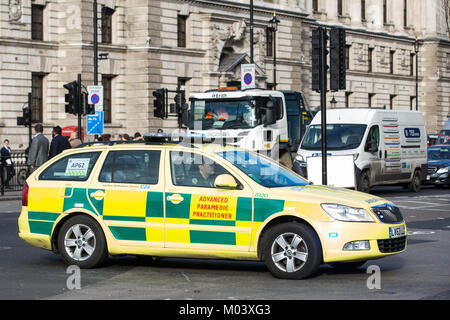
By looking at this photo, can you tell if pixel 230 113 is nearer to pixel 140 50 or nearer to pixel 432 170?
pixel 432 170

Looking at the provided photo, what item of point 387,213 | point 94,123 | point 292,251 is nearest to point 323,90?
point 387,213

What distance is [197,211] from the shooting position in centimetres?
1131

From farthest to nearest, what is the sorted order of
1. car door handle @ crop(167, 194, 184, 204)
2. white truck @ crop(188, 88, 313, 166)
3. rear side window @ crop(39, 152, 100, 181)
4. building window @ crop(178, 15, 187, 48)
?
building window @ crop(178, 15, 187, 48)
white truck @ crop(188, 88, 313, 166)
rear side window @ crop(39, 152, 100, 181)
car door handle @ crop(167, 194, 184, 204)

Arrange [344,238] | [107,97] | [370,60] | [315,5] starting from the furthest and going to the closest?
[370,60] < [315,5] < [107,97] < [344,238]

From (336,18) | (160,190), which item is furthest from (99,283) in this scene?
(336,18)

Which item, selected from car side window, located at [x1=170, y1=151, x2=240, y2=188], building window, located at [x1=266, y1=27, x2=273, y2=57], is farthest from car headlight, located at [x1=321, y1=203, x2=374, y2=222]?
building window, located at [x1=266, y1=27, x2=273, y2=57]

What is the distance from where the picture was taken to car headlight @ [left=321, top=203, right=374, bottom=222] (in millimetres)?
10836

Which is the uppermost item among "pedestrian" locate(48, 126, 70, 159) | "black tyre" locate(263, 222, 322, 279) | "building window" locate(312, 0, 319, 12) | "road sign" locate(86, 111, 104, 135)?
"building window" locate(312, 0, 319, 12)

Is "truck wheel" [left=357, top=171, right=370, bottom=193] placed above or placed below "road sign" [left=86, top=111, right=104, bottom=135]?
below

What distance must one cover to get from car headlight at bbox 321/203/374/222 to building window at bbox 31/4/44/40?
3796cm

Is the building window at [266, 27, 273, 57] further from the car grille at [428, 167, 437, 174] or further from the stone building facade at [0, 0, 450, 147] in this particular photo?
the car grille at [428, 167, 437, 174]

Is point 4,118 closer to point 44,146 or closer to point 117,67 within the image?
point 117,67

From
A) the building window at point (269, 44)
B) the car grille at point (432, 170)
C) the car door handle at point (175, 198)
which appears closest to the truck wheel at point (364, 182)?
the car grille at point (432, 170)

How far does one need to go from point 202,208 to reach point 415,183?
69.0 feet
